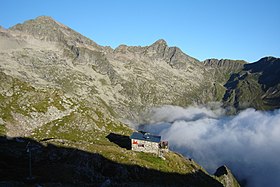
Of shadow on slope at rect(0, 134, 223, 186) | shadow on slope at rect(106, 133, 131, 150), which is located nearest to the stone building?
shadow on slope at rect(106, 133, 131, 150)

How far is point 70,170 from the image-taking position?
7512 cm

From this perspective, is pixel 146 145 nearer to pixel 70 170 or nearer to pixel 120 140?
pixel 120 140

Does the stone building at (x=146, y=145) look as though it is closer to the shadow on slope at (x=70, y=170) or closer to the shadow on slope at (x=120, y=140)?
the shadow on slope at (x=120, y=140)

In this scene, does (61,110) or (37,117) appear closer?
(37,117)

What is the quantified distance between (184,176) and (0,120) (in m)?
80.6

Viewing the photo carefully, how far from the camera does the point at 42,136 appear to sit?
129750mm

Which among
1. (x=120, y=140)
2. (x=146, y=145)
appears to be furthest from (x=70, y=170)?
(x=120, y=140)

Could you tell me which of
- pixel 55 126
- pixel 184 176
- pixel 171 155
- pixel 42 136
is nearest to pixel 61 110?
pixel 55 126

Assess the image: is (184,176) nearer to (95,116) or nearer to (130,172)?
(130,172)

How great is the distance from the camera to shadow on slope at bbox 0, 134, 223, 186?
220ft

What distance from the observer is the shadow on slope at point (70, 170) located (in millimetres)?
67000

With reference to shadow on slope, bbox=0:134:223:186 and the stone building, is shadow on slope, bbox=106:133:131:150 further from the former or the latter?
shadow on slope, bbox=0:134:223:186

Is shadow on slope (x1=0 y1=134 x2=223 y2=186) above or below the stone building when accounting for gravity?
below

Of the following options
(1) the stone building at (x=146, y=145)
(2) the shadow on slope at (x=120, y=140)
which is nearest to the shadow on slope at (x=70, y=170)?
(1) the stone building at (x=146, y=145)
